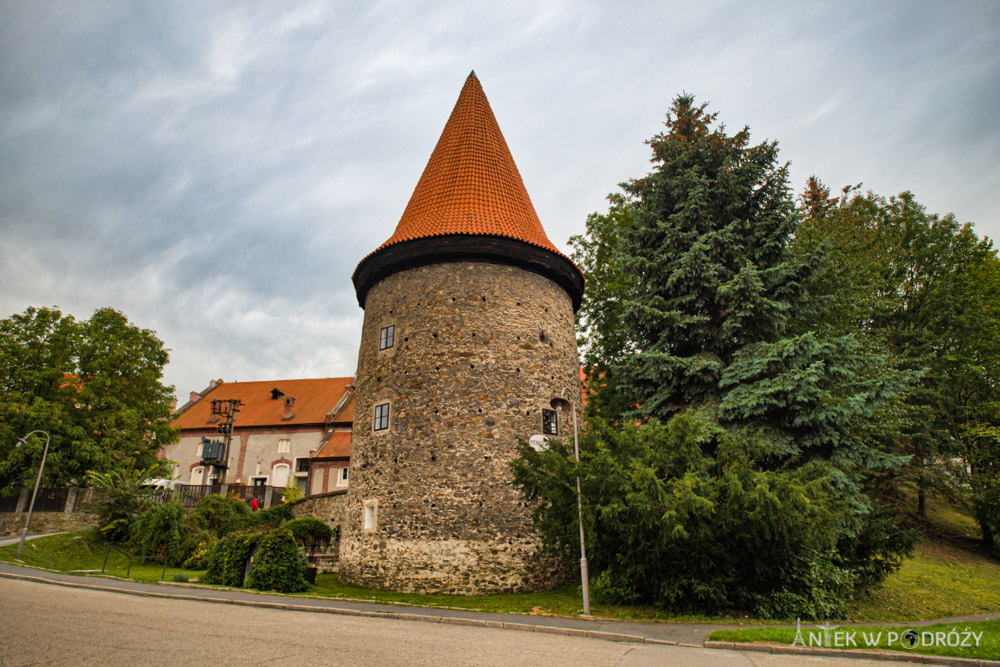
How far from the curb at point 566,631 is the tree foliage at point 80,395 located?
489 inches

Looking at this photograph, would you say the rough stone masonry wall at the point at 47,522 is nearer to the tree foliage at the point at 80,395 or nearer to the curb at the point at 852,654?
the tree foliage at the point at 80,395

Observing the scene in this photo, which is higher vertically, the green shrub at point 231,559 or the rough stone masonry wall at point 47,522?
the rough stone masonry wall at point 47,522

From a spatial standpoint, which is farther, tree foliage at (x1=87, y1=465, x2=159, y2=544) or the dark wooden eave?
tree foliage at (x1=87, y1=465, x2=159, y2=544)

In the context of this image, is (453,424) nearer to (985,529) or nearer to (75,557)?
(75,557)

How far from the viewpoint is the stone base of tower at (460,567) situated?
1330cm

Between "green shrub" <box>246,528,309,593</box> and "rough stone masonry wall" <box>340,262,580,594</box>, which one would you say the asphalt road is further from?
"rough stone masonry wall" <box>340,262,580,594</box>

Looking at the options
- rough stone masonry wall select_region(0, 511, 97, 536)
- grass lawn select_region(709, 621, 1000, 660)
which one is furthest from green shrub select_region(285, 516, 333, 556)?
grass lawn select_region(709, 621, 1000, 660)

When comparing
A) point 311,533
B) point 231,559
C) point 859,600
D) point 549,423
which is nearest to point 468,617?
point 549,423

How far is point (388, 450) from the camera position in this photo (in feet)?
48.8

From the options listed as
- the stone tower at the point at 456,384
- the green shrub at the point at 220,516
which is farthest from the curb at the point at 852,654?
the green shrub at the point at 220,516

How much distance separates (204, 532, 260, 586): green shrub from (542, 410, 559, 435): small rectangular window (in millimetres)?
7864

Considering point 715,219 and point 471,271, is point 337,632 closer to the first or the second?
point 471,271

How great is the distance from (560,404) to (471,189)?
23.4ft

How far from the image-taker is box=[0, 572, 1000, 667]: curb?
279 inches
